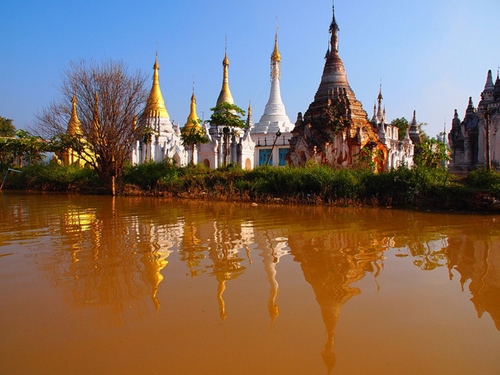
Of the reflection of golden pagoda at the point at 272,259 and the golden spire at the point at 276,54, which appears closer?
the reflection of golden pagoda at the point at 272,259

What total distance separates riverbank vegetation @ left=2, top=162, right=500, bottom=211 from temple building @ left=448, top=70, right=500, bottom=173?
374 inches

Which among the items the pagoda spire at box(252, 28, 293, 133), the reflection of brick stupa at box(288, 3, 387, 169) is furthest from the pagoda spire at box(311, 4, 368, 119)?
the pagoda spire at box(252, 28, 293, 133)

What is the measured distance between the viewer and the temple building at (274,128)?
1304 inches

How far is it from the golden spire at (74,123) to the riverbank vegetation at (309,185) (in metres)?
2.05

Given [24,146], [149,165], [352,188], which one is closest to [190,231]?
[352,188]

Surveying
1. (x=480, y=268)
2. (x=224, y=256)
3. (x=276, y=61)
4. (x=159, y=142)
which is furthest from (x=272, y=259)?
(x=276, y=61)

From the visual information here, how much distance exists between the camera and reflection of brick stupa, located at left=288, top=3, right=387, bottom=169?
1942 centimetres

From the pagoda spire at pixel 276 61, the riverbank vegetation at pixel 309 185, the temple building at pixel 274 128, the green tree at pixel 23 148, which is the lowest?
the riverbank vegetation at pixel 309 185

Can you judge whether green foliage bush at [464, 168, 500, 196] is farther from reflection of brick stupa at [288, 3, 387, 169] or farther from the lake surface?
reflection of brick stupa at [288, 3, 387, 169]

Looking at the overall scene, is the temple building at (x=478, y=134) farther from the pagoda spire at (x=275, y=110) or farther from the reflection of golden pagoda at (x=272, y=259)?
the reflection of golden pagoda at (x=272, y=259)

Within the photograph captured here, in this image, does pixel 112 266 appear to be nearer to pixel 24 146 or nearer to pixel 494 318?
pixel 494 318

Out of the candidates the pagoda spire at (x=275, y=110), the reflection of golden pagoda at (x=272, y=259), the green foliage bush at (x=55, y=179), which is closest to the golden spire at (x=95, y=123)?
the green foliage bush at (x=55, y=179)

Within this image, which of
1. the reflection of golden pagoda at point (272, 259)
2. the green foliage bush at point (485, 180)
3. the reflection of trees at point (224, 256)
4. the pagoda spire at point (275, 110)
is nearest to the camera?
the reflection of golden pagoda at point (272, 259)

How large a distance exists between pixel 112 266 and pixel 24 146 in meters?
23.0
